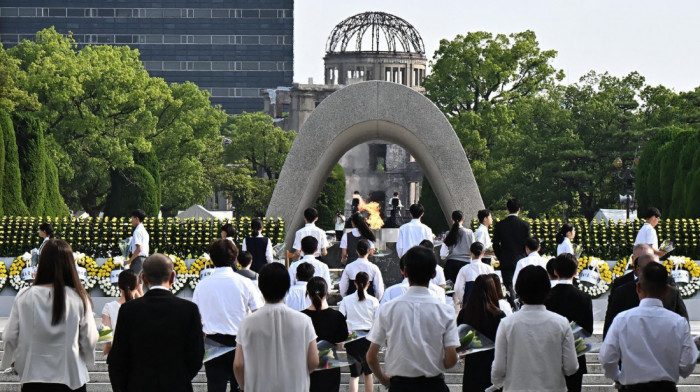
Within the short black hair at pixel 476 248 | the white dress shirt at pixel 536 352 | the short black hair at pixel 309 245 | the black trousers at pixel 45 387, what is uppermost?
the short black hair at pixel 309 245

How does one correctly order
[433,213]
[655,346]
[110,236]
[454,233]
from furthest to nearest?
[433,213] < [110,236] < [454,233] < [655,346]

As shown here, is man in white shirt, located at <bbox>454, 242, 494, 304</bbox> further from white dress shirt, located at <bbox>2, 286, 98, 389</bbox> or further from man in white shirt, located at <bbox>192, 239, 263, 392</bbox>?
white dress shirt, located at <bbox>2, 286, 98, 389</bbox>

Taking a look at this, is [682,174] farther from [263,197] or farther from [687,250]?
[263,197]

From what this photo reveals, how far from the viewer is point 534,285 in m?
7.90

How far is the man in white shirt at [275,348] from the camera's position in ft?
25.3

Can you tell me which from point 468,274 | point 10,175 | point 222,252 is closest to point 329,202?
point 10,175

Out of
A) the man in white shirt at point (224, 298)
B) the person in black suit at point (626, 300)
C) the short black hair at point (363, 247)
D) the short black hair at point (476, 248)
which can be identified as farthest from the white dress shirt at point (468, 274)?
the man in white shirt at point (224, 298)

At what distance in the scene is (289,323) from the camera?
305 inches

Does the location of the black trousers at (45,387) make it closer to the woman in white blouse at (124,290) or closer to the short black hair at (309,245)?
the woman in white blouse at (124,290)

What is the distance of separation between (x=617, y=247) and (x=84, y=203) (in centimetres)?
3061

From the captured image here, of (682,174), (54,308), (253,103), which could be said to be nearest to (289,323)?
(54,308)

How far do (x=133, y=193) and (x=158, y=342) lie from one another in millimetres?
38028

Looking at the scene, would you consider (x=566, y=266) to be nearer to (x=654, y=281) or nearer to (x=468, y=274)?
(x=654, y=281)

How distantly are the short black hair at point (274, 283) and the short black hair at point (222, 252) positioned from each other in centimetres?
196
